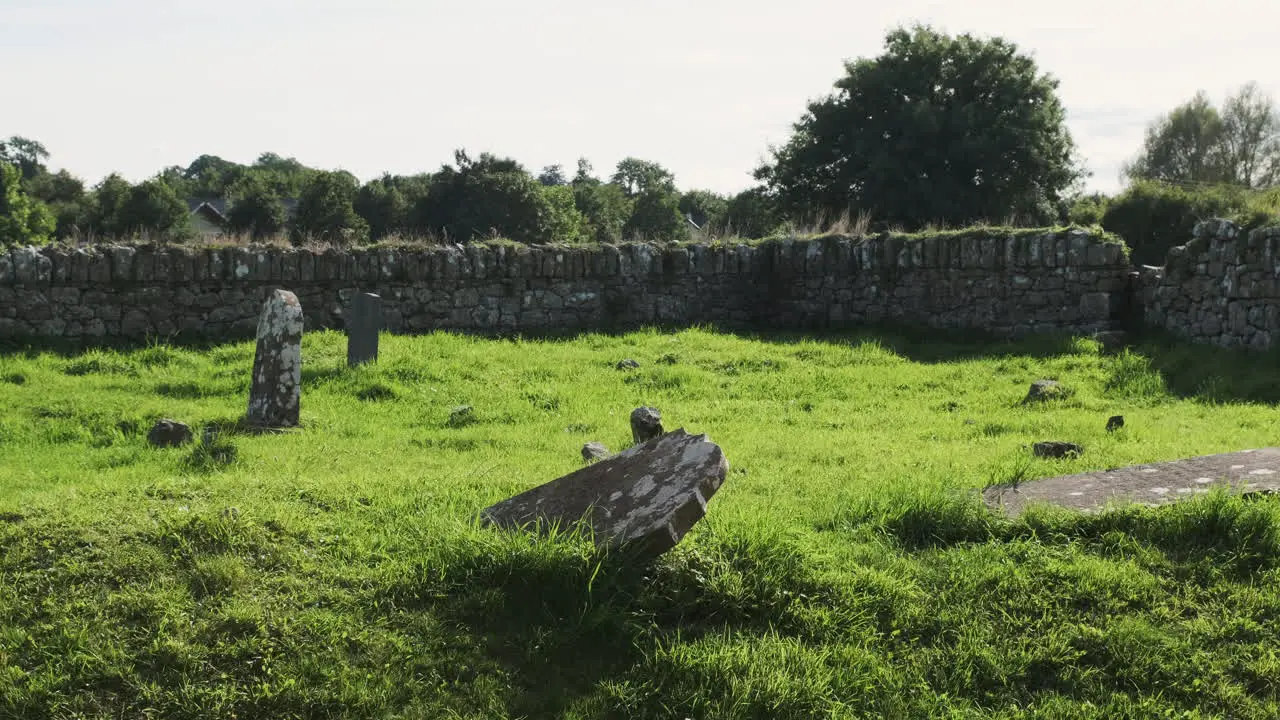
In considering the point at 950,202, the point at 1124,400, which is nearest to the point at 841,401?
the point at 1124,400

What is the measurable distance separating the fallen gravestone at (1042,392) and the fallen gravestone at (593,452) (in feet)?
16.8

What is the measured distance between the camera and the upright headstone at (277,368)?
9648mm

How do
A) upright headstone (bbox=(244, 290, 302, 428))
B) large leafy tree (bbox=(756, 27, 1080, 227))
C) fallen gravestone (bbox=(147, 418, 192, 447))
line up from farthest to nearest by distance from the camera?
large leafy tree (bbox=(756, 27, 1080, 227)) < upright headstone (bbox=(244, 290, 302, 428)) < fallen gravestone (bbox=(147, 418, 192, 447))

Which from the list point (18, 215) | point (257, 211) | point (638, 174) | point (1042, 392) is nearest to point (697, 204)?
point (638, 174)

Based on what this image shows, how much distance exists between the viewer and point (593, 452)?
7.67 metres

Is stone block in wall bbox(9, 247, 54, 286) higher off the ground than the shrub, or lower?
lower

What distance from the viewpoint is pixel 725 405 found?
35.1 ft

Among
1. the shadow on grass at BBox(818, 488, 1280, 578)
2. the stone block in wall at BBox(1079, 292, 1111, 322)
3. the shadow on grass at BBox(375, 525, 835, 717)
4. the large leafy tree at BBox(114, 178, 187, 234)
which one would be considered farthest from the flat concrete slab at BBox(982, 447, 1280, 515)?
the large leafy tree at BBox(114, 178, 187, 234)

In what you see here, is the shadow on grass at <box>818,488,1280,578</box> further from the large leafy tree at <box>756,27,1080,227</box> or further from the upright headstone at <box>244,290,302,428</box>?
the large leafy tree at <box>756,27,1080,227</box>

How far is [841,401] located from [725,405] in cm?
131

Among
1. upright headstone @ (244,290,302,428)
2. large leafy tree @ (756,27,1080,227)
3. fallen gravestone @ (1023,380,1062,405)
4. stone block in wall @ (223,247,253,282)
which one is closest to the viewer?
→ upright headstone @ (244,290,302,428)

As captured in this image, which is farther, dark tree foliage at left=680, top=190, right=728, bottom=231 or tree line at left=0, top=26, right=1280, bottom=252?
dark tree foliage at left=680, top=190, right=728, bottom=231

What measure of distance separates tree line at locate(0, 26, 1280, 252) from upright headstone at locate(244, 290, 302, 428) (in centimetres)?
619

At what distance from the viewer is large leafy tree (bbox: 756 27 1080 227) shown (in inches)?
1275
